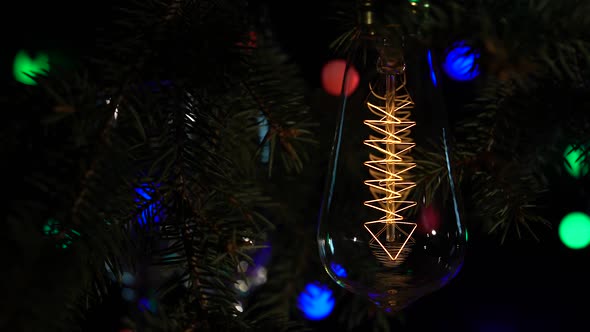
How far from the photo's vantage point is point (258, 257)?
0.71 metres

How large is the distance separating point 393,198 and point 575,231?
515mm

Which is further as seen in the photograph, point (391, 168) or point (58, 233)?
point (391, 168)

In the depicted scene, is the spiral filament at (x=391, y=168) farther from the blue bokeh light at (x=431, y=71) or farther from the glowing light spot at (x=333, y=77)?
the glowing light spot at (x=333, y=77)

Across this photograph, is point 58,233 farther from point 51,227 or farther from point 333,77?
point 333,77

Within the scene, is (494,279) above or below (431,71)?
below

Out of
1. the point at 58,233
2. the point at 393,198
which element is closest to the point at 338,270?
the point at 393,198

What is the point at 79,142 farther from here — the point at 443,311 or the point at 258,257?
the point at 443,311

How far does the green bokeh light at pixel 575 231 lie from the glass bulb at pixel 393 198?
0.49 metres

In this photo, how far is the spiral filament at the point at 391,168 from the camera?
1.25ft

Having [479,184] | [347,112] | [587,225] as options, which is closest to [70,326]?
[347,112]

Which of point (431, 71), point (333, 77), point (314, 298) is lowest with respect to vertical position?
point (314, 298)

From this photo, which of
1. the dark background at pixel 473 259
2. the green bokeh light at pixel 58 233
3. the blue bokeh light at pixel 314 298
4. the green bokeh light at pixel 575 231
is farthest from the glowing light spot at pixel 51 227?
the green bokeh light at pixel 575 231

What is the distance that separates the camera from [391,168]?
40 cm

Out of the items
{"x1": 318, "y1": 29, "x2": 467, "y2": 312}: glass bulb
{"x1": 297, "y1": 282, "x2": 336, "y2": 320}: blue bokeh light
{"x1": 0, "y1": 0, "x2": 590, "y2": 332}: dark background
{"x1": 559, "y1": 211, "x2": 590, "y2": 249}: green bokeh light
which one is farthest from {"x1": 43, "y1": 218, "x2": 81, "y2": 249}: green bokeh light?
{"x1": 559, "y1": 211, "x2": 590, "y2": 249}: green bokeh light
